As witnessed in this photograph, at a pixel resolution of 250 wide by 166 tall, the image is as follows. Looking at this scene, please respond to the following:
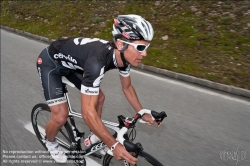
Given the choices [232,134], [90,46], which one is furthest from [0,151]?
[232,134]

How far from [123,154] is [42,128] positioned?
2.29 m

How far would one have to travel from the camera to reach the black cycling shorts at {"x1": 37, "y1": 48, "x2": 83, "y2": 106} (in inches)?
125

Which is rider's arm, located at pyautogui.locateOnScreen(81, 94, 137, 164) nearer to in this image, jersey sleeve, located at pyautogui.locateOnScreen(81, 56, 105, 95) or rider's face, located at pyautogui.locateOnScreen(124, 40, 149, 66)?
jersey sleeve, located at pyautogui.locateOnScreen(81, 56, 105, 95)

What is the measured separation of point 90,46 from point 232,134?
118 inches

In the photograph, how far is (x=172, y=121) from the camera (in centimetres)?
464

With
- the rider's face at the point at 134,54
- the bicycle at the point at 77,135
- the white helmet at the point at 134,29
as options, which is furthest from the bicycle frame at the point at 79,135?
the white helmet at the point at 134,29

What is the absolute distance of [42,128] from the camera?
408 cm

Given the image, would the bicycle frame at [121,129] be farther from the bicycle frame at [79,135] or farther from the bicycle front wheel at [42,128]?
the bicycle front wheel at [42,128]

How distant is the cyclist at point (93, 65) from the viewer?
2498mm

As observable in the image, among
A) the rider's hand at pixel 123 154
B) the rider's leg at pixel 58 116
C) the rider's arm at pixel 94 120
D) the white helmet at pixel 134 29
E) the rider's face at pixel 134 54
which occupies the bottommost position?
the rider's leg at pixel 58 116

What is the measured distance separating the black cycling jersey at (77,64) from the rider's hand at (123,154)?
0.63 metres

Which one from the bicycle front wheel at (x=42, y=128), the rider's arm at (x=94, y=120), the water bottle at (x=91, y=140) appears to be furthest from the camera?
the bicycle front wheel at (x=42, y=128)

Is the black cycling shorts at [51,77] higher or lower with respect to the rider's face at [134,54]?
lower

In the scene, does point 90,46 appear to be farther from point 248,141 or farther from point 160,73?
point 160,73
